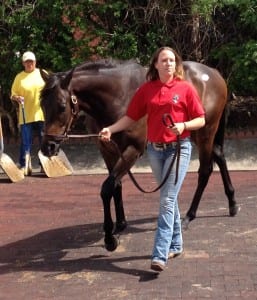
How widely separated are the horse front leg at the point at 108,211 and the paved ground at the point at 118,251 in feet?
0.40

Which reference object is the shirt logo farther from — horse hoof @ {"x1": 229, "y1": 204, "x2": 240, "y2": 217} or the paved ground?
horse hoof @ {"x1": 229, "y1": 204, "x2": 240, "y2": 217}

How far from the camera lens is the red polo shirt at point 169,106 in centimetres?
523

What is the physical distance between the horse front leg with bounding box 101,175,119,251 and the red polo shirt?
66 centimetres

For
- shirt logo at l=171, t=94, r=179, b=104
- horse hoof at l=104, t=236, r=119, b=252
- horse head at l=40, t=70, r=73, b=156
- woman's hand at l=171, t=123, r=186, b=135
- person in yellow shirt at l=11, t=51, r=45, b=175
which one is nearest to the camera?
woman's hand at l=171, t=123, r=186, b=135

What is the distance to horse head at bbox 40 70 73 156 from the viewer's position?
568 centimetres

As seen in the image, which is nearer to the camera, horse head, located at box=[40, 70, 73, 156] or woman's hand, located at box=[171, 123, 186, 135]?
woman's hand, located at box=[171, 123, 186, 135]

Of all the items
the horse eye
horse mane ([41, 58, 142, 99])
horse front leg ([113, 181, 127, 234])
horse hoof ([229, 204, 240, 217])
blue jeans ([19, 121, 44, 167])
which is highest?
horse mane ([41, 58, 142, 99])

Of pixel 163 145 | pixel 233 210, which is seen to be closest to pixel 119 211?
pixel 233 210

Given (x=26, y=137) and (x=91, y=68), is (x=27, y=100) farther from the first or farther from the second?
(x=91, y=68)

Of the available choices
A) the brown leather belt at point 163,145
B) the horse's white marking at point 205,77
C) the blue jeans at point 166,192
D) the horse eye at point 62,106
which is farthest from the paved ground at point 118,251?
the horse's white marking at point 205,77

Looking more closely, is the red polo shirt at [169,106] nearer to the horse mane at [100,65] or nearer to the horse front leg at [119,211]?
the horse mane at [100,65]

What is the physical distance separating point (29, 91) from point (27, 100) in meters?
0.16

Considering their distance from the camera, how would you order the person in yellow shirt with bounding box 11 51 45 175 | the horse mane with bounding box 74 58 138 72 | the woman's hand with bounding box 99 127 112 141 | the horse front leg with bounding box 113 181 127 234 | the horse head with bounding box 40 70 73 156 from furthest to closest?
the person in yellow shirt with bounding box 11 51 45 175
the horse front leg with bounding box 113 181 127 234
the horse mane with bounding box 74 58 138 72
the horse head with bounding box 40 70 73 156
the woman's hand with bounding box 99 127 112 141

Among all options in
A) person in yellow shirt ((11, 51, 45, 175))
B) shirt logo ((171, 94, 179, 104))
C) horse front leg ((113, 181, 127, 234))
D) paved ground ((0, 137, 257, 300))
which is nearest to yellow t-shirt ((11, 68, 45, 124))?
person in yellow shirt ((11, 51, 45, 175))
